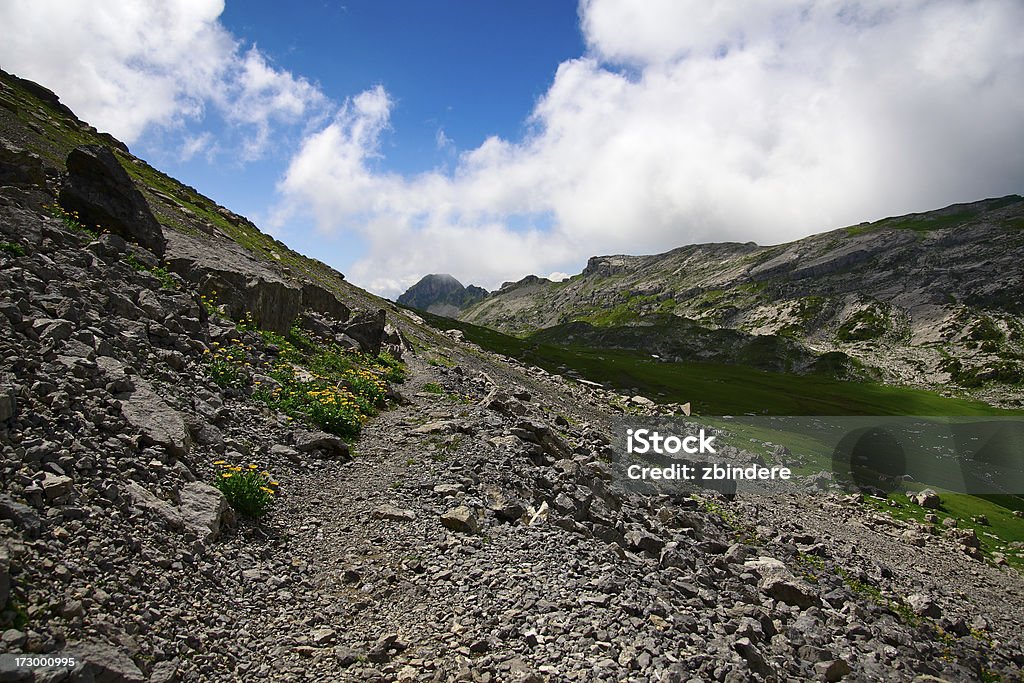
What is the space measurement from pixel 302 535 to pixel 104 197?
20683 mm

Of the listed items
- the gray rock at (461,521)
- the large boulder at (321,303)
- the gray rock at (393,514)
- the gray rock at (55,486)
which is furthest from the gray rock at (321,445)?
the large boulder at (321,303)

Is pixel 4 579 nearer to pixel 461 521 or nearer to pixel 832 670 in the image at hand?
pixel 461 521

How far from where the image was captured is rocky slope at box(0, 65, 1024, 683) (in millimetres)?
8680

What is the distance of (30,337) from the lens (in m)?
12.4

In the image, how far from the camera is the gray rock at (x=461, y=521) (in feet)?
47.4

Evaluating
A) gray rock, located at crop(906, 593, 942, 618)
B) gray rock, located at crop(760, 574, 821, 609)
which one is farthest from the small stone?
gray rock, located at crop(906, 593, 942, 618)

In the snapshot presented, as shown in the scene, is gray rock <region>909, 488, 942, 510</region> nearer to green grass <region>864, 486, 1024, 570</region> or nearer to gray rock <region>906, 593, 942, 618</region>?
green grass <region>864, 486, 1024, 570</region>

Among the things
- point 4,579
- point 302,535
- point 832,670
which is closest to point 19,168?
point 302,535

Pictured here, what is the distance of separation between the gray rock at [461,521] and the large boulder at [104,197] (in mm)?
21233

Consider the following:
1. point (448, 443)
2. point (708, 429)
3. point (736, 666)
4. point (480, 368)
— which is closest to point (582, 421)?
point (480, 368)

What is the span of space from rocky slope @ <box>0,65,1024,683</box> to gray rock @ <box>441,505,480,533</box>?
0.21 ft

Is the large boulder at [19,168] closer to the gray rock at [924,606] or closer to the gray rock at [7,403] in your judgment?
the gray rock at [7,403]

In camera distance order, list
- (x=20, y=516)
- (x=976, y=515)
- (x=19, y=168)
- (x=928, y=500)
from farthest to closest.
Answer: (x=928, y=500) → (x=976, y=515) → (x=19, y=168) → (x=20, y=516)

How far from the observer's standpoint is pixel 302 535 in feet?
43.2
